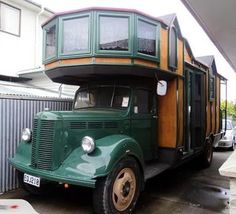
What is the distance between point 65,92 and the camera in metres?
8.98

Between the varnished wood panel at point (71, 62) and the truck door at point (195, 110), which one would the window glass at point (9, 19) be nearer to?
the varnished wood panel at point (71, 62)

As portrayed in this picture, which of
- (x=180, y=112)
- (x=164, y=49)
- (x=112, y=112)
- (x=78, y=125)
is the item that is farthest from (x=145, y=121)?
(x=78, y=125)

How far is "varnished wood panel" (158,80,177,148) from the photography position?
566 cm

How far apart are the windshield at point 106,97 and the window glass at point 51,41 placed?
0.97 meters

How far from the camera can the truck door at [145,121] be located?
506 centimetres

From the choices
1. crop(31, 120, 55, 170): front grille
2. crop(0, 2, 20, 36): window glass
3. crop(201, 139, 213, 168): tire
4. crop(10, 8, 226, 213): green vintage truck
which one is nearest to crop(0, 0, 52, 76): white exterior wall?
crop(0, 2, 20, 36): window glass

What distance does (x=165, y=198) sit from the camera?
198 inches

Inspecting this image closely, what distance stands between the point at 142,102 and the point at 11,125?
2.46 meters

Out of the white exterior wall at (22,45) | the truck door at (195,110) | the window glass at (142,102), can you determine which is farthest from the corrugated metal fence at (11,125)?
the white exterior wall at (22,45)

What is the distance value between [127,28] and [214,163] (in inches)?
228

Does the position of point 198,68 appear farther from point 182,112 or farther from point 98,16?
point 98,16

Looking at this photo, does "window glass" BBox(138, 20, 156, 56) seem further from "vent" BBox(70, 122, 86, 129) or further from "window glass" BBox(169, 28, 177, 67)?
"vent" BBox(70, 122, 86, 129)

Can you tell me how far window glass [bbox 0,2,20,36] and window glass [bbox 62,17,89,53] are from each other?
6381 mm

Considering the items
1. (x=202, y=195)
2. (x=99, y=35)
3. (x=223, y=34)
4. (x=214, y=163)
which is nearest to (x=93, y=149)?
(x=99, y=35)
